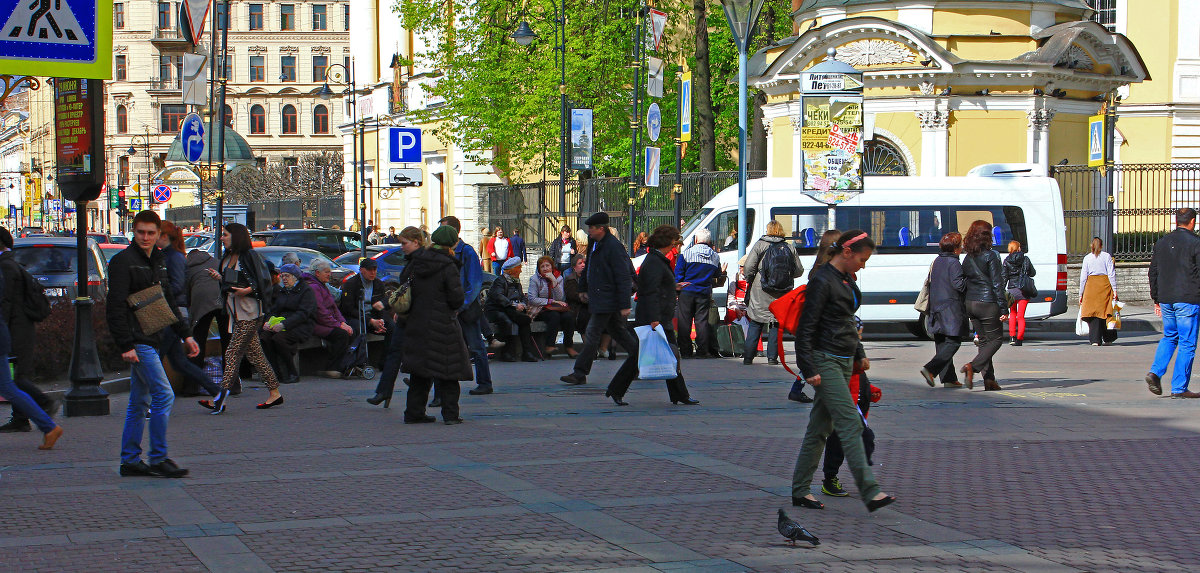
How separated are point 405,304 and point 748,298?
6310 mm

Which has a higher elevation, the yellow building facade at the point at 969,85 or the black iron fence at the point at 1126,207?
the yellow building facade at the point at 969,85

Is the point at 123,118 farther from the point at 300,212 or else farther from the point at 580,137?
the point at 580,137

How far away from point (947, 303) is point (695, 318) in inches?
180

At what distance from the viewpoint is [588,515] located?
7238 millimetres

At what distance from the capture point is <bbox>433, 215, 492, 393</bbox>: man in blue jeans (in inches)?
503

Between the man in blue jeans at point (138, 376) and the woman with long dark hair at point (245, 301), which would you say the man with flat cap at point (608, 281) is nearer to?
the woman with long dark hair at point (245, 301)

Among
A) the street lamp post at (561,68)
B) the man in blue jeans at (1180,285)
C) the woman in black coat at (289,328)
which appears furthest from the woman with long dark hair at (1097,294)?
the street lamp post at (561,68)

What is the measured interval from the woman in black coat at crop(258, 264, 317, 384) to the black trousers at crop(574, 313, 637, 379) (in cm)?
323

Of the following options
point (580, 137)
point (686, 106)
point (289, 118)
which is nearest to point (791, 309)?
point (686, 106)

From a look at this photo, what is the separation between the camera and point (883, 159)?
99.3ft

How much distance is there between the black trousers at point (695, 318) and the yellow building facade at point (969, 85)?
12.9m

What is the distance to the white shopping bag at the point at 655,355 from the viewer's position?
457 inches

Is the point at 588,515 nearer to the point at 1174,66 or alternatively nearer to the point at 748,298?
the point at 748,298

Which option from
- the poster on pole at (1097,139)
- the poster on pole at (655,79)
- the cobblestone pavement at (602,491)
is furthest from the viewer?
the poster on pole at (1097,139)
